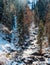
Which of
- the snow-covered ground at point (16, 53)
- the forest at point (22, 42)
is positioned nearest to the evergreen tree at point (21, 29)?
the forest at point (22, 42)

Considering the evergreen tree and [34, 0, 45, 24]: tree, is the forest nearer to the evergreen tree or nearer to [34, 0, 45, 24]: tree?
the evergreen tree

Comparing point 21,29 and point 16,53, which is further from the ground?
point 21,29

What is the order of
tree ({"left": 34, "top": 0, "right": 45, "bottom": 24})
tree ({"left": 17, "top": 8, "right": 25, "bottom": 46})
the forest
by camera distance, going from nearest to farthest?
the forest
tree ({"left": 17, "top": 8, "right": 25, "bottom": 46})
tree ({"left": 34, "top": 0, "right": 45, "bottom": 24})

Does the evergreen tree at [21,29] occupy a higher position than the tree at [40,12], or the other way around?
the evergreen tree at [21,29]

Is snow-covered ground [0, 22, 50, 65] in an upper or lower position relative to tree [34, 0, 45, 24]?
upper

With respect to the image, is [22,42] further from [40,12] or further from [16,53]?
[40,12]

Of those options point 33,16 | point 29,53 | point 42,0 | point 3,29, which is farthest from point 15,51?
point 42,0

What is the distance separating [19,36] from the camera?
61375mm

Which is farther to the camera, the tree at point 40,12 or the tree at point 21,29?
the tree at point 40,12

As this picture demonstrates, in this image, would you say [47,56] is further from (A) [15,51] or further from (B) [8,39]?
(B) [8,39]

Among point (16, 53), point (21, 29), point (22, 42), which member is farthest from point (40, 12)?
point (16, 53)

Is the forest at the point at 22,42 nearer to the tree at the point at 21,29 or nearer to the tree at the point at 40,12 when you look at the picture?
the tree at the point at 21,29

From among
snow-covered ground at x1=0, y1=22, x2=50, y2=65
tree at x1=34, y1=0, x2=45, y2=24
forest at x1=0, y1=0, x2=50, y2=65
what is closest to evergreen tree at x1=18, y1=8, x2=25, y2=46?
forest at x1=0, y1=0, x2=50, y2=65

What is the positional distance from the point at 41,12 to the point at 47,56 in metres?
37.4
